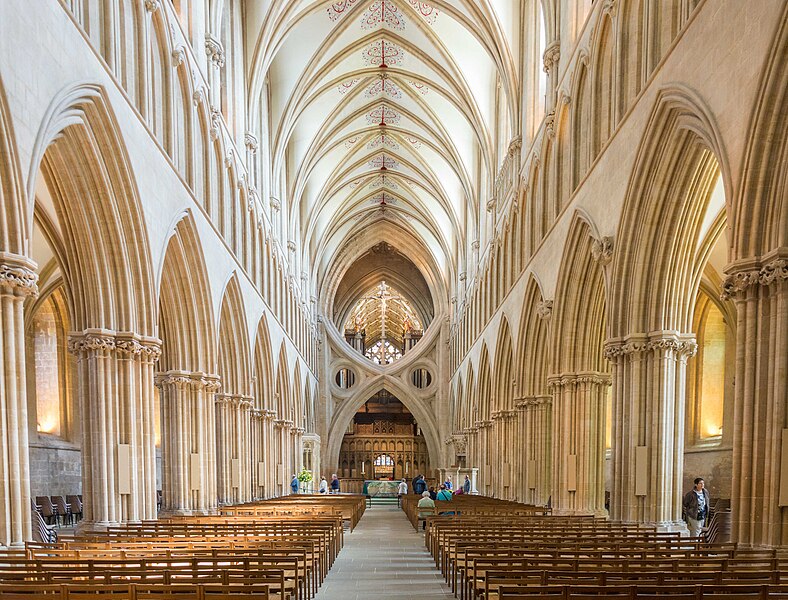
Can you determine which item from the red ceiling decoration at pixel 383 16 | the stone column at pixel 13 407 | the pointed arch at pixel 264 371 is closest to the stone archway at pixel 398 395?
the pointed arch at pixel 264 371

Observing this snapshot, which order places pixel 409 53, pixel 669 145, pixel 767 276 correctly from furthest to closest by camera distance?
pixel 409 53
pixel 669 145
pixel 767 276

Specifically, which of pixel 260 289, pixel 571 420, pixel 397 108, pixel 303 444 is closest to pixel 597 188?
pixel 571 420

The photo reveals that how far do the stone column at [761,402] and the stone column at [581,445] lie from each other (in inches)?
333

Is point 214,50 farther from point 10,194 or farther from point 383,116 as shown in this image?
point 383,116

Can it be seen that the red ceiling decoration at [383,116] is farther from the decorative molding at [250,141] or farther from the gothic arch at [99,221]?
the gothic arch at [99,221]

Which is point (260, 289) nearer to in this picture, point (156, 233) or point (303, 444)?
point (156, 233)

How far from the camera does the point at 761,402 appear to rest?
352 inches

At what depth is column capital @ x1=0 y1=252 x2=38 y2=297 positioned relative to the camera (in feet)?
28.9

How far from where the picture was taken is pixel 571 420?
18.0 meters

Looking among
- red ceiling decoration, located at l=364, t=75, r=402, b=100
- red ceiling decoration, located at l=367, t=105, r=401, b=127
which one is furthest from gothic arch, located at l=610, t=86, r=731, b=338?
red ceiling decoration, located at l=367, t=105, r=401, b=127

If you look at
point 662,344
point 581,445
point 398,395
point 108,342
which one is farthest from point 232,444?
point 398,395

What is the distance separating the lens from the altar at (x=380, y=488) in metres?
41.8

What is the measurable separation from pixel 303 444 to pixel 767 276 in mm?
35782

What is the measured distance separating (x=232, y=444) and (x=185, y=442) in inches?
204
